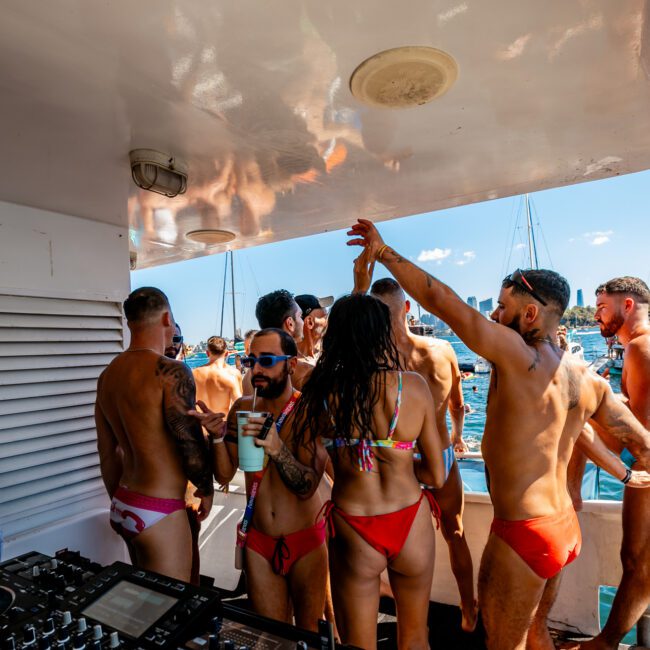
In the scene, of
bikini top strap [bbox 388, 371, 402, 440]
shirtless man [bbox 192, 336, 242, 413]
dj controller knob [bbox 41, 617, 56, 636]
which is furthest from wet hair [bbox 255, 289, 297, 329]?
shirtless man [bbox 192, 336, 242, 413]

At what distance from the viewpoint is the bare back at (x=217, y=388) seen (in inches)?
210

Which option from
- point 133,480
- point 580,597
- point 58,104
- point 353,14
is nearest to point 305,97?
point 353,14

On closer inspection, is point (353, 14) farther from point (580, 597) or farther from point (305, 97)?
point (580, 597)

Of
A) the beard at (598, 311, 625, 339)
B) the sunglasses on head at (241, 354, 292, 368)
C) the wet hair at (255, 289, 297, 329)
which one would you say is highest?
the wet hair at (255, 289, 297, 329)

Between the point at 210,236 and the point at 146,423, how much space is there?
213 centimetres

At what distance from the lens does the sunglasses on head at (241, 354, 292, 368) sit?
2131mm

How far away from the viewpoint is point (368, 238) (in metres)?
2.20

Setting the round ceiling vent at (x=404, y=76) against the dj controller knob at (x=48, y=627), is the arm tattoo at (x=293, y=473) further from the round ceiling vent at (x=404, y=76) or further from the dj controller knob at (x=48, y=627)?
the round ceiling vent at (x=404, y=76)

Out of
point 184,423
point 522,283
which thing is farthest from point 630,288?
point 184,423

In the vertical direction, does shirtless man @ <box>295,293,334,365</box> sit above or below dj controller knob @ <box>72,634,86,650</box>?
above

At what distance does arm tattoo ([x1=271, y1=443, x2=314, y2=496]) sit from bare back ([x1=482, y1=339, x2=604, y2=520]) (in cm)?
88

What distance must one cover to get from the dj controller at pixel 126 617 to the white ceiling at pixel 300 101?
161 cm

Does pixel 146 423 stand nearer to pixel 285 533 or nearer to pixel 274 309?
pixel 285 533

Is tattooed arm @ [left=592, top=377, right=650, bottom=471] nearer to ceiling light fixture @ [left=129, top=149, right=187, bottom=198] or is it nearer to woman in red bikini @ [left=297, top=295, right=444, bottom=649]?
woman in red bikini @ [left=297, top=295, right=444, bottom=649]
